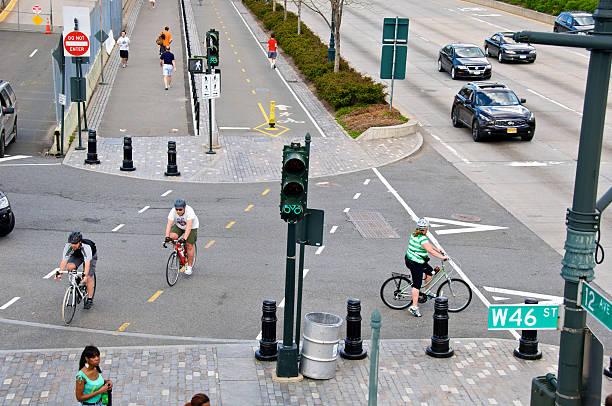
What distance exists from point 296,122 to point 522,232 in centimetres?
1310

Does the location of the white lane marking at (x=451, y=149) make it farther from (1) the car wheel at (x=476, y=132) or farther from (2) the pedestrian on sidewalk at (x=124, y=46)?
(2) the pedestrian on sidewalk at (x=124, y=46)

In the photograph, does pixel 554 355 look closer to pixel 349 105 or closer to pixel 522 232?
pixel 522 232

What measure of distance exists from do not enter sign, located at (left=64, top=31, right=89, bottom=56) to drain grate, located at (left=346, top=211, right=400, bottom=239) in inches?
421

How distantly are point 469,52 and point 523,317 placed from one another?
112ft

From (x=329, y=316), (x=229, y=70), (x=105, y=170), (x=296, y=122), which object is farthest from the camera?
(x=229, y=70)

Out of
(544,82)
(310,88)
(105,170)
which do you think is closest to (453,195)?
(105,170)

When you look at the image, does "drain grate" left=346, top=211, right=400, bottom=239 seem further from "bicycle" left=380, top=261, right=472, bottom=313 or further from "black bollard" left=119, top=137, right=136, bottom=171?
"black bollard" left=119, top=137, right=136, bottom=171

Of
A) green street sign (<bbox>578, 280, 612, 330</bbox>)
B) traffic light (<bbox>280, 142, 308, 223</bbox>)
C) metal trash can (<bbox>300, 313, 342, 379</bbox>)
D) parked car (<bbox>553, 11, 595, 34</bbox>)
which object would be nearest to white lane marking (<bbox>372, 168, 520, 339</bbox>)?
metal trash can (<bbox>300, 313, 342, 379</bbox>)

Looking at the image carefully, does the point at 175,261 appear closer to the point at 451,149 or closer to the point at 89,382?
the point at 89,382

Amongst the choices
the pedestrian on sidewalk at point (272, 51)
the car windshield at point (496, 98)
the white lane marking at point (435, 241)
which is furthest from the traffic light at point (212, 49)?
the pedestrian on sidewalk at point (272, 51)

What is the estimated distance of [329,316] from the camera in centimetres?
1211

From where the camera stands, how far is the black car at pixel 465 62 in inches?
1517

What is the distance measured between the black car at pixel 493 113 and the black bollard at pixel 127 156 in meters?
11.3

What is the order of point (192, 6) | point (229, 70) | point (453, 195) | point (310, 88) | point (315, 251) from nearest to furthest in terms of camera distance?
point (315, 251) < point (453, 195) < point (310, 88) < point (229, 70) < point (192, 6)
